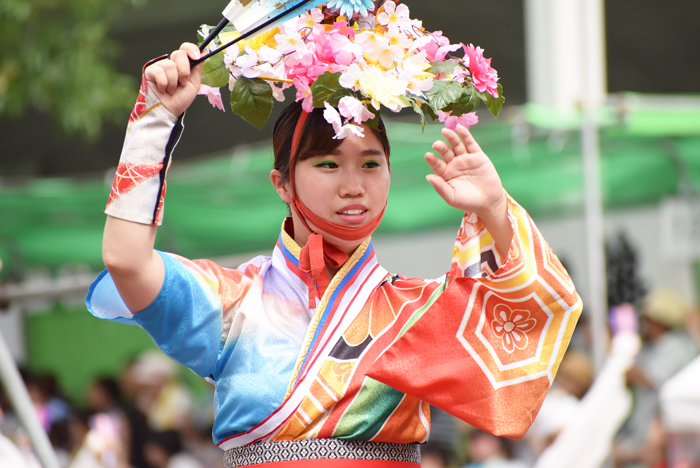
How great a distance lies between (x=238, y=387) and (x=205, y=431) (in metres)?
4.73

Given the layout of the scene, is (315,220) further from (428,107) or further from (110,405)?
(110,405)

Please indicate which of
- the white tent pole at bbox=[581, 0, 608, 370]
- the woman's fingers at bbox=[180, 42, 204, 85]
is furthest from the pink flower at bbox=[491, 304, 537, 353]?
the white tent pole at bbox=[581, 0, 608, 370]

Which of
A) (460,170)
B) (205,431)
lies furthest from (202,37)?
(205,431)

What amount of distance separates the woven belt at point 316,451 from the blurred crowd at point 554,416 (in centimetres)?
192

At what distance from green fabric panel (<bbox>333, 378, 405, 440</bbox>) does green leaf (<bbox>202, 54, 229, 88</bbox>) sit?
2.24 feet

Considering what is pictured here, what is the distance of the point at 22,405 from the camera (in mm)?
3291

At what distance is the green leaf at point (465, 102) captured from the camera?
76.9 inches

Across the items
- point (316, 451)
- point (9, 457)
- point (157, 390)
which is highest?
point (316, 451)

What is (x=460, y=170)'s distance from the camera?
6.07 ft

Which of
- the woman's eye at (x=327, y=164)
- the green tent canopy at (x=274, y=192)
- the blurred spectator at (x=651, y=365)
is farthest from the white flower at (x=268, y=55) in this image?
the blurred spectator at (x=651, y=365)

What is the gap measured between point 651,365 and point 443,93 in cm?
375

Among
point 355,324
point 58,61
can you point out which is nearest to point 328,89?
point 355,324

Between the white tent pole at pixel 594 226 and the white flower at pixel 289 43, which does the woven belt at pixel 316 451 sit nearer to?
the white flower at pixel 289 43

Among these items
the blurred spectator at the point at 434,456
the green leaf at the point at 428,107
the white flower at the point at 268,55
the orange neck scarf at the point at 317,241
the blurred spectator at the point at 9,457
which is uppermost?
the white flower at the point at 268,55
